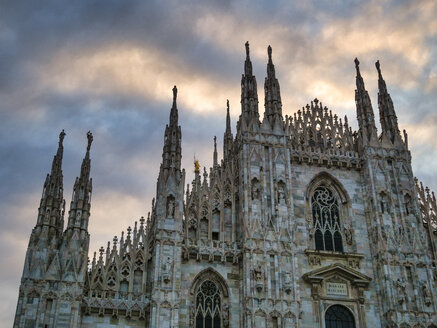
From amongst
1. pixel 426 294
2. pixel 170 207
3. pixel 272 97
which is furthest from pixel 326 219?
pixel 170 207

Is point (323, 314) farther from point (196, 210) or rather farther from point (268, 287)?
point (196, 210)

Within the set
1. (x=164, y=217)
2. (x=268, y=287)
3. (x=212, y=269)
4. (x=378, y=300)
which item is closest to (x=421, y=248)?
(x=378, y=300)

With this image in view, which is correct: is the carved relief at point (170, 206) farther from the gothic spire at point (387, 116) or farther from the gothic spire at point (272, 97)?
the gothic spire at point (387, 116)

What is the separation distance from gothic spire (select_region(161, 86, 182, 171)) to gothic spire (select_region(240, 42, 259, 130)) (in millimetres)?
3308

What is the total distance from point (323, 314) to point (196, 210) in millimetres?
7171

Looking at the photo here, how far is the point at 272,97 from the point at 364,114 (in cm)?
506

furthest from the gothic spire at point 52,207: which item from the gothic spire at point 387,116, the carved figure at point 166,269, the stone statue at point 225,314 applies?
the gothic spire at point 387,116

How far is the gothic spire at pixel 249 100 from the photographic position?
96.1 ft

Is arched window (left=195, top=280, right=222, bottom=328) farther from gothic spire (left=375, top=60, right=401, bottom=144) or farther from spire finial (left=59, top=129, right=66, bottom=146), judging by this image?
gothic spire (left=375, top=60, right=401, bottom=144)

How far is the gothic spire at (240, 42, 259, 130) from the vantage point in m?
29.3

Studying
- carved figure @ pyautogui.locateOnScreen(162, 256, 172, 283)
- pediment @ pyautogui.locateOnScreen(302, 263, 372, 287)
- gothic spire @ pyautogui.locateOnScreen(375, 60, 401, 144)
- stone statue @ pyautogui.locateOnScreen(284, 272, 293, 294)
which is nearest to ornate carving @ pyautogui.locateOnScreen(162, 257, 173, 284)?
carved figure @ pyautogui.locateOnScreen(162, 256, 172, 283)

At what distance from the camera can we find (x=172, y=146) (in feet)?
91.1

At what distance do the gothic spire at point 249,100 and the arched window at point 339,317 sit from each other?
9.36 meters

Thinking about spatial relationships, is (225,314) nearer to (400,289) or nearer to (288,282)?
(288,282)
